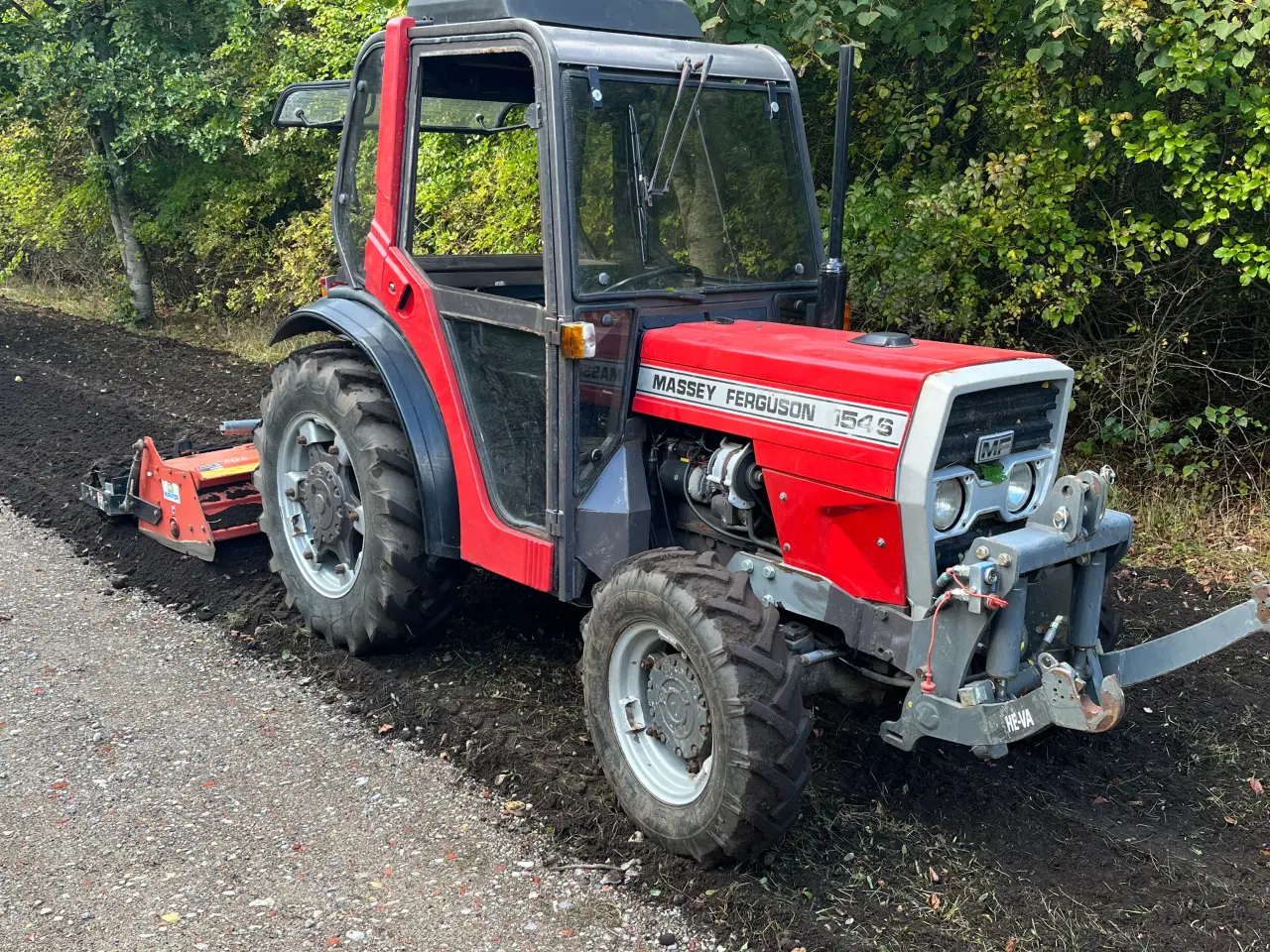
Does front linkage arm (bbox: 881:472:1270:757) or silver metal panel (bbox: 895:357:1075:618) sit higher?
silver metal panel (bbox: 895:357:1075:618)

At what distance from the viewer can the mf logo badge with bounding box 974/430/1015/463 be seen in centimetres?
340

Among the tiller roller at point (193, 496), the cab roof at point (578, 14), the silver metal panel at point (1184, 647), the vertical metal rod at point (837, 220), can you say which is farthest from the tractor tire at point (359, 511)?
the silver metal panel at point (1184, 647)

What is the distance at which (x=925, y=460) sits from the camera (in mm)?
3199

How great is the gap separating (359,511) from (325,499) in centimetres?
18

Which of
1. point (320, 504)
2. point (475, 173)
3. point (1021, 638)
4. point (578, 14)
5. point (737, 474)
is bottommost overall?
point (320, 504)

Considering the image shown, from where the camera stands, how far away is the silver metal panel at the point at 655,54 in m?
3.78

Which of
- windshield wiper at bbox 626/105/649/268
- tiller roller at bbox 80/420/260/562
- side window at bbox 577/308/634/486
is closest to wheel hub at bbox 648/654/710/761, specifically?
side window at bbox 577/308/634/486

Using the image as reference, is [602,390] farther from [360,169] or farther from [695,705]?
[360,169]

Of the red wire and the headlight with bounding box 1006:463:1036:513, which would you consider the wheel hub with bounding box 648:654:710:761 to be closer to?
the red wire

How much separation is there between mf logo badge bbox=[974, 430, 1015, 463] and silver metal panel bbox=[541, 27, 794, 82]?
158 cm

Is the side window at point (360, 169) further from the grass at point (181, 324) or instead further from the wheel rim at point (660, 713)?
the grass at point (181, 324)

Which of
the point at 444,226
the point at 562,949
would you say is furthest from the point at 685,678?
the point at 444,226

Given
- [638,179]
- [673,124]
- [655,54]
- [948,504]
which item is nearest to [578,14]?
[655,54]

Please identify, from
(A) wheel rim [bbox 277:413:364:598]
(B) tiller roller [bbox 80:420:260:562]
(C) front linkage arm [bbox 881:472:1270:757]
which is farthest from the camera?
(B) tiller roller [bbox 80:420:260:562]
